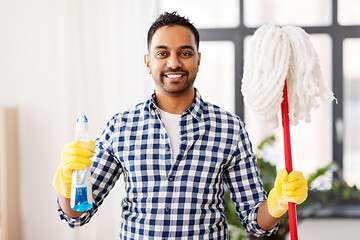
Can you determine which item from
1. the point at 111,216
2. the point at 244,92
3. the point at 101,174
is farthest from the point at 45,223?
the point at 244,92

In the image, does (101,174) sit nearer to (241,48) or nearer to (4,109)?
(4,109)

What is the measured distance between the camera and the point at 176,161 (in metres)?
1.33

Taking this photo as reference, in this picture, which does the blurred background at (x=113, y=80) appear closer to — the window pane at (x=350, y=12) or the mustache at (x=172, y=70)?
the window pane at (x=350, y=12)

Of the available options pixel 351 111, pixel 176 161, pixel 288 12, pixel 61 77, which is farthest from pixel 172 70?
pixel 351 111

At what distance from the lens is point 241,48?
2.89 meters

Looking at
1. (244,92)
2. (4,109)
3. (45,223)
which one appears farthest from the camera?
(45,223)

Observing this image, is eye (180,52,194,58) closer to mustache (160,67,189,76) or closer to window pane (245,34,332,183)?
mustache (160,67,189,76)

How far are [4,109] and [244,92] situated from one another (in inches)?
75.9

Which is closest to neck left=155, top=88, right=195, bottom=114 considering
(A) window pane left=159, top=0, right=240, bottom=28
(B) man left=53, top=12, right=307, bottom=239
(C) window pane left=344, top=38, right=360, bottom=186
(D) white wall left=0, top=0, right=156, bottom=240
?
(B) man left=53, top=12, right=307, bottom=239

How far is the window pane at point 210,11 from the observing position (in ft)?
9.55

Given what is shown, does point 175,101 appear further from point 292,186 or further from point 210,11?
point 210,11

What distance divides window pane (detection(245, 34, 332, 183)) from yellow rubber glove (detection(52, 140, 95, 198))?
6.07 ft

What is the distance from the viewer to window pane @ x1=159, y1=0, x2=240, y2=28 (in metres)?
2.91

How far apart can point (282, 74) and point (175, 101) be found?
0.45m
